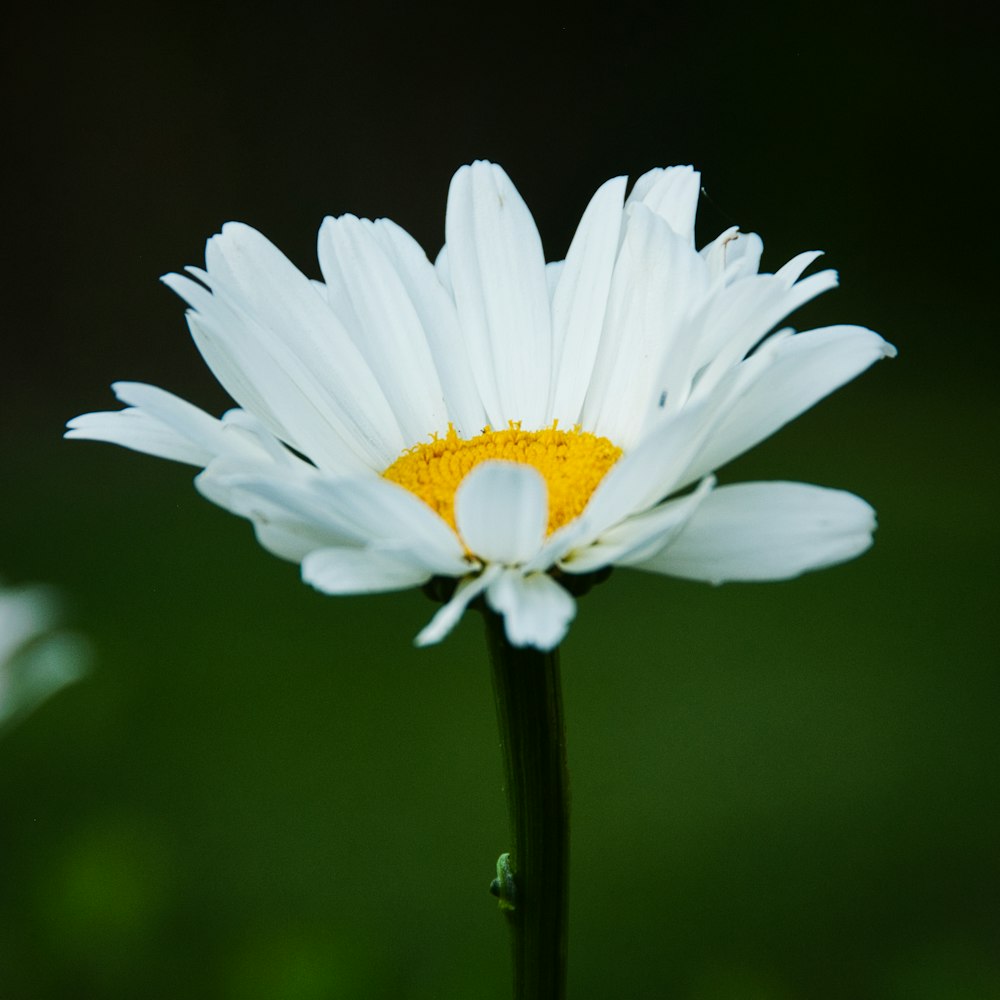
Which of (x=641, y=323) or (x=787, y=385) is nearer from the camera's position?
(x=787, y=385)

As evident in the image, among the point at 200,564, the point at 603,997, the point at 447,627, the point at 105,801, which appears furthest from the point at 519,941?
the point at 200,564

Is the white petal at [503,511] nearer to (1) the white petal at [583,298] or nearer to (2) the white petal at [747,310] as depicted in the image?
(2) the white petal at [747,310]

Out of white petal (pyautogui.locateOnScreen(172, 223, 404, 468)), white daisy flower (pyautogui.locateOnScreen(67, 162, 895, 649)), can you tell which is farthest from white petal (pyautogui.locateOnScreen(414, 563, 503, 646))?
white petal (pyautogui.locateOnScreen(172, 223, 404, 468))

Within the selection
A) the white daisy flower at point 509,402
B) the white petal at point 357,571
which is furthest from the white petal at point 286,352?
the white petal at point 357,571

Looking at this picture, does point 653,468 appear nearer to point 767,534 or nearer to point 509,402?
point 767,534

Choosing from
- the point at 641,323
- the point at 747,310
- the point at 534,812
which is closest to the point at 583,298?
the point at 641,323

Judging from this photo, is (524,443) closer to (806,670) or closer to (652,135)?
(806,670)

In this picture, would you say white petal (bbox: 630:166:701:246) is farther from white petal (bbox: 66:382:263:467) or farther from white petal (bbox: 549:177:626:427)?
white petal (bbox: 66:382:263:467)
